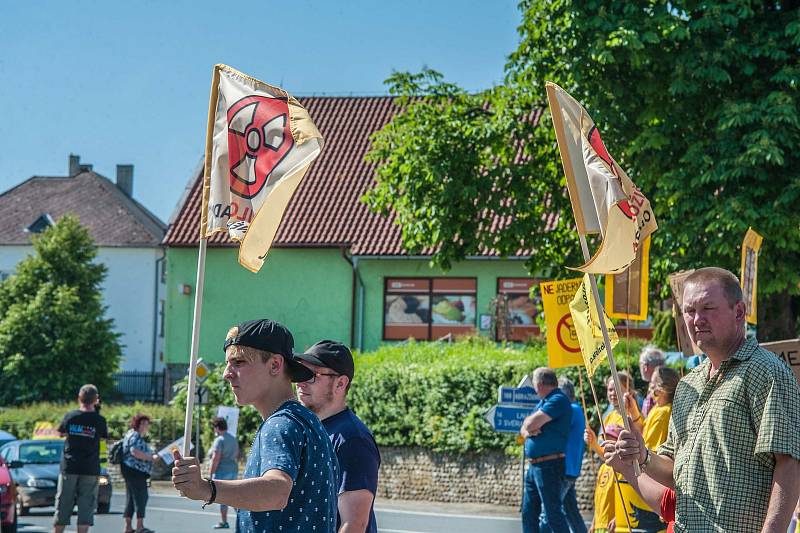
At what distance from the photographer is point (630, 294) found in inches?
421

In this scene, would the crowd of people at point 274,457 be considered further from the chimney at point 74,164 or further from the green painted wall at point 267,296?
the chimney at point 74,164

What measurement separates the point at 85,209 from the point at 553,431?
176 ft

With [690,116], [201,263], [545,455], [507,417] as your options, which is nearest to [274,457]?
[201,263]

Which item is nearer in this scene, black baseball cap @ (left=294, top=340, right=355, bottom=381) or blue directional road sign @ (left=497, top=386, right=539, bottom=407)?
black baseball cap @ (left=294, top=340, right=355, bottom=381)

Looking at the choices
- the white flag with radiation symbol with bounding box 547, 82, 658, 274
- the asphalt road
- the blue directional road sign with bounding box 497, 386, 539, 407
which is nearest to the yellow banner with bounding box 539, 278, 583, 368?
the blue directional road sign with bounding box 497, 386, 539, 407

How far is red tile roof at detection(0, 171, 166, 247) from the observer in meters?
59.7

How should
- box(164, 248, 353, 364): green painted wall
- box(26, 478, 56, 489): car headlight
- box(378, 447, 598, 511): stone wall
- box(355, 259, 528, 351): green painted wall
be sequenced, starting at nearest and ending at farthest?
box(26, 478, 56, 489): car headlight, box(378, 447, 598, 511): stone wall, box(355, 259, 528, 351): green painted wall, box(164, 248, 353, 364): green painted wall

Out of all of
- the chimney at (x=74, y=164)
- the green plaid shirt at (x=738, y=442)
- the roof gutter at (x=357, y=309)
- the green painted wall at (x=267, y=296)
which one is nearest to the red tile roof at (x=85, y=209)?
the chimney at (x=74, y=164)

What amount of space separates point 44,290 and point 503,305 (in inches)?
881

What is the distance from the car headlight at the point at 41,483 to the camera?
75.9ft

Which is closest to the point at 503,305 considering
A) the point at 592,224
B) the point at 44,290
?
→ the point at 44,290

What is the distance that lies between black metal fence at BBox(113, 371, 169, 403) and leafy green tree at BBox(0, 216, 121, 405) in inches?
35.7

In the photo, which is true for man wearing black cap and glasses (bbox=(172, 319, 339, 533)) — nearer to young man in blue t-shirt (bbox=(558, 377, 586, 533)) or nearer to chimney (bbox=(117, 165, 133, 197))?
young man in blue t-shirt (bbox=(558, 377, 586, 533))

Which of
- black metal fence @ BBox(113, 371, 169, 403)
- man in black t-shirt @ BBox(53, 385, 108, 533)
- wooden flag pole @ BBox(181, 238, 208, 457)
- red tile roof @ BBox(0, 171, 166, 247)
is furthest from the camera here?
red tile roof @ BBox(0, 171, 166, 247)
